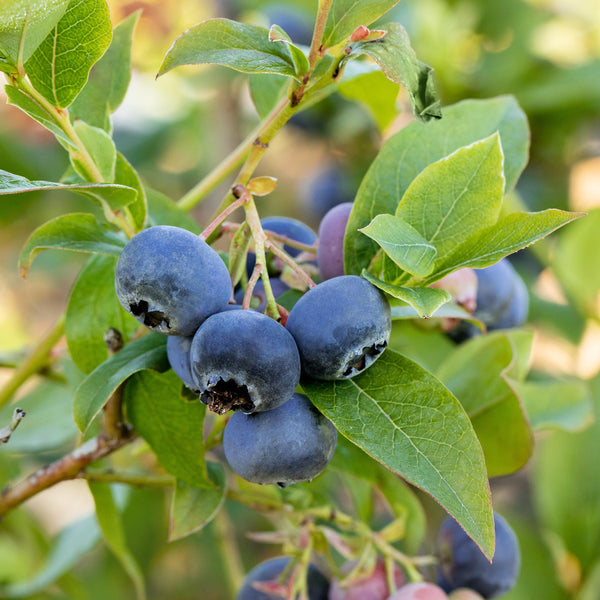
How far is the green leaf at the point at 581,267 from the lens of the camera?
1.28 meters

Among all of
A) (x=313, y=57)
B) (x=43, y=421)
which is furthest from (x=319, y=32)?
(x=43, y=421)

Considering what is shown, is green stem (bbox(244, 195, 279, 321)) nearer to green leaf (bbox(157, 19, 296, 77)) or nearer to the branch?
→ green leaf (bbox(157, 19, 296, 77))

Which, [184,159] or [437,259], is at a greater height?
[437,259]

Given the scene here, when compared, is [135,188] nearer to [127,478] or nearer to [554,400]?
[127,478]

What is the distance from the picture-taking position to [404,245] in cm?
48

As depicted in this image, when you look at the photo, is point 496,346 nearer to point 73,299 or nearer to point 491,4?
point 73,299

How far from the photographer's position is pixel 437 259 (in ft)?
1.72

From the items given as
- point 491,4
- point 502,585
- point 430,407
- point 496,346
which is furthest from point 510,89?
point 430,407

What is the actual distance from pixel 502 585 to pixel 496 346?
243mm

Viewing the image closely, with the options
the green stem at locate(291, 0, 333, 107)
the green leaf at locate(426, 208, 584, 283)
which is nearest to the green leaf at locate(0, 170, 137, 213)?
the green stem at locate(291, 0, 333, 107)

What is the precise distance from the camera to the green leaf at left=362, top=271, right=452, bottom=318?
1.49 feet

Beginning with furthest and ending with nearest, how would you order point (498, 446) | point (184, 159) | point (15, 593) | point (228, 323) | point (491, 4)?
point (184, 159), point (491, 4), point (15, 593), point (498, 446), point (228, 323)

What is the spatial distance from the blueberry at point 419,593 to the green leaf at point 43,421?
46 cm

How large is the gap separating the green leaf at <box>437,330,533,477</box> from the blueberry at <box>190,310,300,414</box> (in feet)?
0.94
